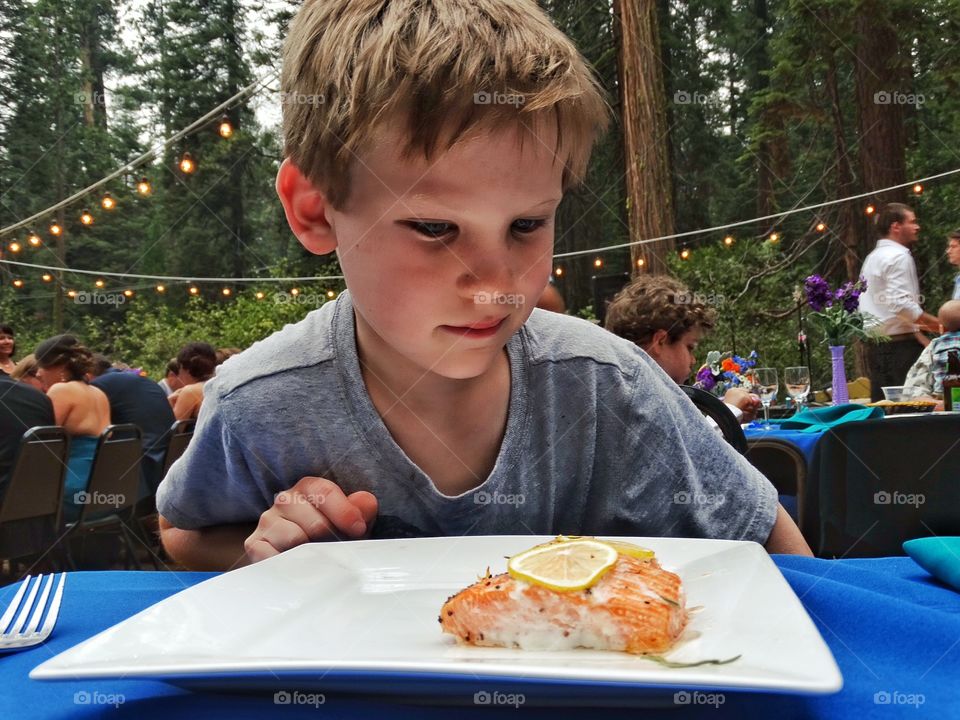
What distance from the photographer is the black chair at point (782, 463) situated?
2.60 metres

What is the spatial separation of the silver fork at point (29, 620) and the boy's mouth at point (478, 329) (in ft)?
1.38

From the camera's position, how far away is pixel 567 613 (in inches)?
23.0

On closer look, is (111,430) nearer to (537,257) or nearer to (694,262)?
(537,257)

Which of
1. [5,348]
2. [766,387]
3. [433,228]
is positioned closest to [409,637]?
[433,228]

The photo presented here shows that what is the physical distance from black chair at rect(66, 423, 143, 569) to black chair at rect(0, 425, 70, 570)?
20 cm

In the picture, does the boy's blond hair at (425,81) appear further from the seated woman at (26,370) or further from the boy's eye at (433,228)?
the seated woman at (26,370)

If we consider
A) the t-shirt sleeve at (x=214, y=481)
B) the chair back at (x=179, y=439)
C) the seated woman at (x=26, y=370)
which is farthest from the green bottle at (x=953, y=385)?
the seated woman at (x=26, y=370)

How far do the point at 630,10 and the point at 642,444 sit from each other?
6216 mm

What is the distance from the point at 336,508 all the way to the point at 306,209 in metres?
0.36

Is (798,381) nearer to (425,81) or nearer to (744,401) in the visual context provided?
(744,401)

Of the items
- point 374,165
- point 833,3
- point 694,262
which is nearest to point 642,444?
point 374,165

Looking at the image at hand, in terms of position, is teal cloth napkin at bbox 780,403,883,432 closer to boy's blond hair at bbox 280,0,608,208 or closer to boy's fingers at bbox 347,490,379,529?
boy's blond hair at bbox 280,0,608,208

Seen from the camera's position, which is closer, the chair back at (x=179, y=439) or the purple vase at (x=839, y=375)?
the purple vase at (x=839, y=375)

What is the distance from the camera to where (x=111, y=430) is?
3861 millimetres
